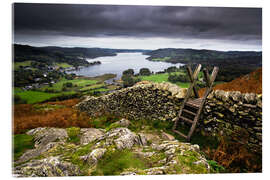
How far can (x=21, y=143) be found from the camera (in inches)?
158

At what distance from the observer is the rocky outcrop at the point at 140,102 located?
224 inches

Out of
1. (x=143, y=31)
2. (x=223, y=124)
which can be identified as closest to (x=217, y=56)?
(x=223, y=124)

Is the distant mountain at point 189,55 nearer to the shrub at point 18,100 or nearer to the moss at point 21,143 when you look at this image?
the shrub at point 18,100

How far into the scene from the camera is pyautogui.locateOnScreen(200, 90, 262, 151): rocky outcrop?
381 centimetres

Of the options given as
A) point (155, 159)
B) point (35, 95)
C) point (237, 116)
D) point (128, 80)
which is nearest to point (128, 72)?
point (128, 80)

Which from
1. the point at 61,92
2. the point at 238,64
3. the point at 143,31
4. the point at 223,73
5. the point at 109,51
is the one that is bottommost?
the point at 61,92

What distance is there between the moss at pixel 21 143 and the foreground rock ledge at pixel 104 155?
0.18 m

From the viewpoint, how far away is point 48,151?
3723mm

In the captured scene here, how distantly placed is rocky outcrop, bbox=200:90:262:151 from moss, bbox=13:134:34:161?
5.28 metres

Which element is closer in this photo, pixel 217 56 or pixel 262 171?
pixel 262 171

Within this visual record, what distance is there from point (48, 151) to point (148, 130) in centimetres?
325

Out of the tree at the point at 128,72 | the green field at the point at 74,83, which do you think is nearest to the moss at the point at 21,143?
the green field at the point at 74,83

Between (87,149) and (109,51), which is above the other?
(109,51)
